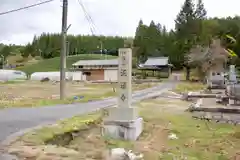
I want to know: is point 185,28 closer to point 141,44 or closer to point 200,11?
point 200,11

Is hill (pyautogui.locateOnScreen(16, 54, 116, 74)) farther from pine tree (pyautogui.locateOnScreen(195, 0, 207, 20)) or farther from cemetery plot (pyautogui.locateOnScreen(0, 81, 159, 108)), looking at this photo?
cemetery plot (pyautogui.locateOnScreen(0, 81, 159, 108))

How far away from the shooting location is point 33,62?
8600cm

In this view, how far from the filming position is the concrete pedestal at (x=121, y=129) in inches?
306

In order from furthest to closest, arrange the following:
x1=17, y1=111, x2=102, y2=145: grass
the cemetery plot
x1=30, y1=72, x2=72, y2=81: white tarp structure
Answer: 1. x1=30, y1=72, x2=72, y2=81: white tarp structure
2. the cemetery plot
3. x1=17, y1=111, x2=102, y2=145: grass

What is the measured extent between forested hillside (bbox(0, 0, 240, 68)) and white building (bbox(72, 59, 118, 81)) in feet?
17.0

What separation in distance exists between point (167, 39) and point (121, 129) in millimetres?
55373

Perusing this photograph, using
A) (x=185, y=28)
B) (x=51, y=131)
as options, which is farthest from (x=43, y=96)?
(x=185, y=28)

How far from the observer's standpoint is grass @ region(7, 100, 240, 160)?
21.9ft

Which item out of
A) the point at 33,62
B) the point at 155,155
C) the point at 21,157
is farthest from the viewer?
the point at 33,62

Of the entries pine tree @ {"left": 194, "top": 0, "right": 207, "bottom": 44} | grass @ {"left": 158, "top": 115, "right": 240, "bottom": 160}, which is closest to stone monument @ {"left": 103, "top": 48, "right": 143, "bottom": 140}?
grass @ {"left": 158, "top": 115, "right": 240, "bottom": 160}

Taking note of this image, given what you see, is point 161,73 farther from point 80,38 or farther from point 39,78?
point 80,38

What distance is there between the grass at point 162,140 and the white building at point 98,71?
45.9 m

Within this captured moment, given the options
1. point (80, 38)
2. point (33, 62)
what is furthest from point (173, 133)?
point (80, 38)

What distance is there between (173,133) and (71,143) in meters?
2.89
